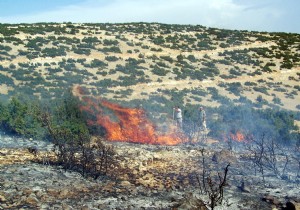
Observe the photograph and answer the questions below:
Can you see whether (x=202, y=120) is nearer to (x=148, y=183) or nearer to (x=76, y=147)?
(x=76, y=147)

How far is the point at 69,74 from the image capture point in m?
38.7

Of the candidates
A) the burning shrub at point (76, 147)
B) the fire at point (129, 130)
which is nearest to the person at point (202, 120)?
the fire at point (129, 130)

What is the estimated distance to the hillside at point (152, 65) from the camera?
116 ft

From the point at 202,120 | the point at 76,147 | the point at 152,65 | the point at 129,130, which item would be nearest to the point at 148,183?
the point at 76,147

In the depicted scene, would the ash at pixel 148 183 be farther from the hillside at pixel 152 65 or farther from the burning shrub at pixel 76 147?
the hillside at pixel 152 65

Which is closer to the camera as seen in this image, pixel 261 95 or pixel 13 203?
pixel 13 203

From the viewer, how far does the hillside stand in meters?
35.3

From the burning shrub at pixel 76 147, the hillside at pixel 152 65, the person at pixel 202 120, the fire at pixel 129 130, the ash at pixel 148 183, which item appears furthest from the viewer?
the hillside at pixel 152 65

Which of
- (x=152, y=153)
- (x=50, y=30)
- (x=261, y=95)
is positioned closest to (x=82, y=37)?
(x=50, y=30)

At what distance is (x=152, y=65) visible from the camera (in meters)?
44.8

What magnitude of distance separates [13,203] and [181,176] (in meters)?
6.05

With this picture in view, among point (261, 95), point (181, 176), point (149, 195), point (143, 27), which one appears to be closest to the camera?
point (149, 195)

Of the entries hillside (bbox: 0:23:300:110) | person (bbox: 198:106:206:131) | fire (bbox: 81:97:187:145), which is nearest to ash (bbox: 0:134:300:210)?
fire (bbox: 81:97:187:145)

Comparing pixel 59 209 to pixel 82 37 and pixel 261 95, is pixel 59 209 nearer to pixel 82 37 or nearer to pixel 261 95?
pixel 261 95
